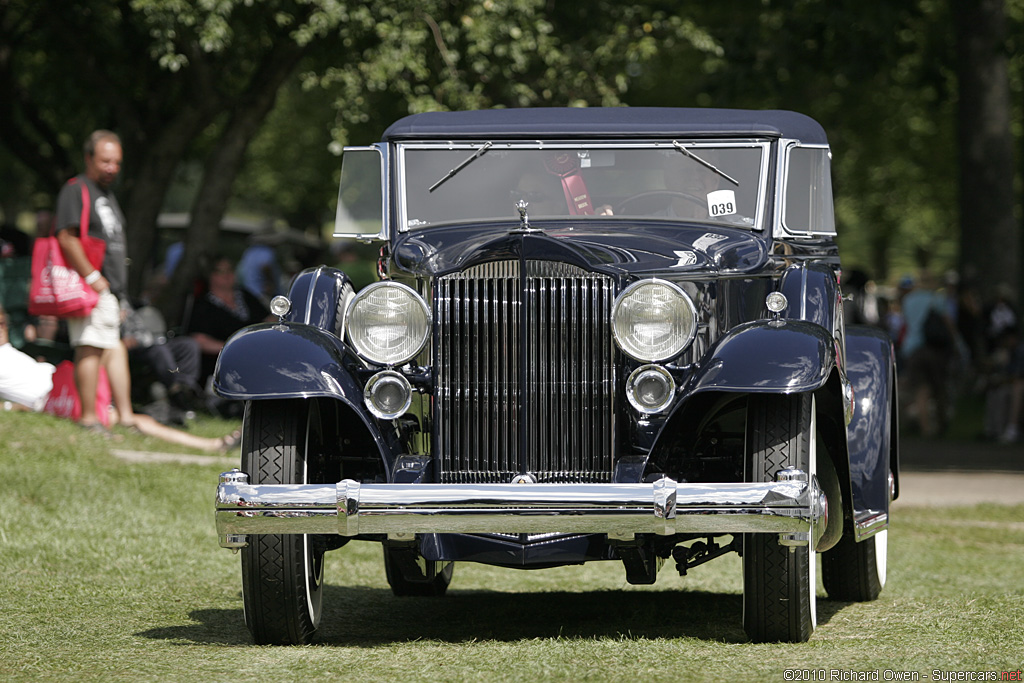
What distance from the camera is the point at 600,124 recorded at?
601 cm

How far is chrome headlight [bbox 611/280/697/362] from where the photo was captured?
489 cm

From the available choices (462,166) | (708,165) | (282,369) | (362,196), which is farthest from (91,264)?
(708,165)

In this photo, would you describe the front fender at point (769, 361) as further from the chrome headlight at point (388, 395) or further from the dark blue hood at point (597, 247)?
the chrome headlight at point (388, 395)

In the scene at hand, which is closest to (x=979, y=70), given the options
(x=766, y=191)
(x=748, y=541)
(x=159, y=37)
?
(x=159, y=37)

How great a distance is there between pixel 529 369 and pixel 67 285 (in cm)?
522

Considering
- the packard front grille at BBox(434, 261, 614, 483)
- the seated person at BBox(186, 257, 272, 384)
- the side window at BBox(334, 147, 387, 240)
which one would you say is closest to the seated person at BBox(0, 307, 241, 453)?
the seated person at BBox(186, 257, 272, 384)

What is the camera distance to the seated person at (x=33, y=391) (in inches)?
405

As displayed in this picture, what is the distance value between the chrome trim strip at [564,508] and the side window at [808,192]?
68.7 inches

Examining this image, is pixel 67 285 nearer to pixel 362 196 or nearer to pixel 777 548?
pixel 362 196

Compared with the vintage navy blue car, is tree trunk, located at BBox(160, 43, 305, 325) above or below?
above

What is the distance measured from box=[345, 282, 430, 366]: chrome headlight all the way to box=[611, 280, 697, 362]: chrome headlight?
0.69m

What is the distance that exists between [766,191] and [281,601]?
2591 millimetres

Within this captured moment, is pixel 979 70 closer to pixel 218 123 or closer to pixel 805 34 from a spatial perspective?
pixel 805 34

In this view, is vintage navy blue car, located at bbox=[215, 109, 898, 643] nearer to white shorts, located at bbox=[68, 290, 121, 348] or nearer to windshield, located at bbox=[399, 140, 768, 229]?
windshield, located at bbox=[399, 140, 768, 229]
